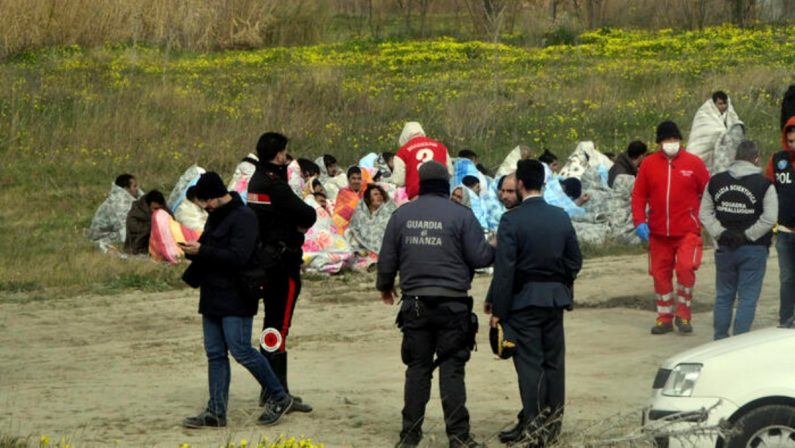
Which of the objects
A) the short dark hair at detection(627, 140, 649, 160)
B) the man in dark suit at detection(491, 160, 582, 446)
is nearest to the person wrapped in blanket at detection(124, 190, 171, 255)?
the short dark hair at detection(627, 140, 649, 160)

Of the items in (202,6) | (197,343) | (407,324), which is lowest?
(197,343)

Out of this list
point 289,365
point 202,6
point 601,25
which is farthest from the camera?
point 601,25

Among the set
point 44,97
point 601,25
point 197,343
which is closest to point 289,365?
point 197,343

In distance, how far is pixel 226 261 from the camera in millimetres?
9562

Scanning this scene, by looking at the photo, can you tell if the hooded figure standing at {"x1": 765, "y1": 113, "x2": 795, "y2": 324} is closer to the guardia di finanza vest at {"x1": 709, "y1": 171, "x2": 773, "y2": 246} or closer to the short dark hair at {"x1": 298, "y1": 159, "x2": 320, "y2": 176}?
the guardia di finanza vest at {"x1": 709, "y1": 171, "x2": 773, "y2": 246}

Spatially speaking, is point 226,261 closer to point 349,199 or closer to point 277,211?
point 277,211

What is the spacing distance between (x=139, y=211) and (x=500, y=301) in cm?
936

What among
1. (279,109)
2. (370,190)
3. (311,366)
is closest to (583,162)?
(370,190)

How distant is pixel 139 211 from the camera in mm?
17688

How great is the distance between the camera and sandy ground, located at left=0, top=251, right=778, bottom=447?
9.94 metres

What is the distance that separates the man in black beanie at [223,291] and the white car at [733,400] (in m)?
2.73

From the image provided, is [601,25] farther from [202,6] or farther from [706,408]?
[706,408]

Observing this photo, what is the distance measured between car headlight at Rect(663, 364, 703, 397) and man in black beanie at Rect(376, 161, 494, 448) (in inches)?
50.8

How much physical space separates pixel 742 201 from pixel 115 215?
9339mm
